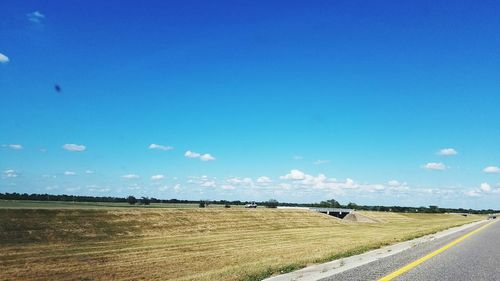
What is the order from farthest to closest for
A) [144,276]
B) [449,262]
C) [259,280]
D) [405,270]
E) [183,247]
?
[183,247] < [144,276] < [449,262] < [405,270] < [259,280]

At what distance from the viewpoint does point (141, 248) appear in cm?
3206

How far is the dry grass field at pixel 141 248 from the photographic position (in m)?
20.2

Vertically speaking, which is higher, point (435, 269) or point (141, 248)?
point (141, 248)

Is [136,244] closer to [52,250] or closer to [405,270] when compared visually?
[52,250]

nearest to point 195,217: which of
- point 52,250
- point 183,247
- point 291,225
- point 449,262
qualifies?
point 291,225

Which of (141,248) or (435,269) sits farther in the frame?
(141,248)

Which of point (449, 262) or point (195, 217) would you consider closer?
point (449, 262)

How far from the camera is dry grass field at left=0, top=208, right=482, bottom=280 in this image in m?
20.2

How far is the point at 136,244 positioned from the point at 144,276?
1591 cm

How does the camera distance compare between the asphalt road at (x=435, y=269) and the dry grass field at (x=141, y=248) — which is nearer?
the asphalt road at (x=435, y=269)

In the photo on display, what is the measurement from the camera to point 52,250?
30.1 metres

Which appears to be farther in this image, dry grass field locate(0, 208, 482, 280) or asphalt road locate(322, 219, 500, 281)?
Answer: dry grass field locate(0, 208, 482, 280)

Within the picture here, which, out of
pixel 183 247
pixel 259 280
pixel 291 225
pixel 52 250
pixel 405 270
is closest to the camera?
pixel 259 280

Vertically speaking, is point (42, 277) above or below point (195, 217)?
below
